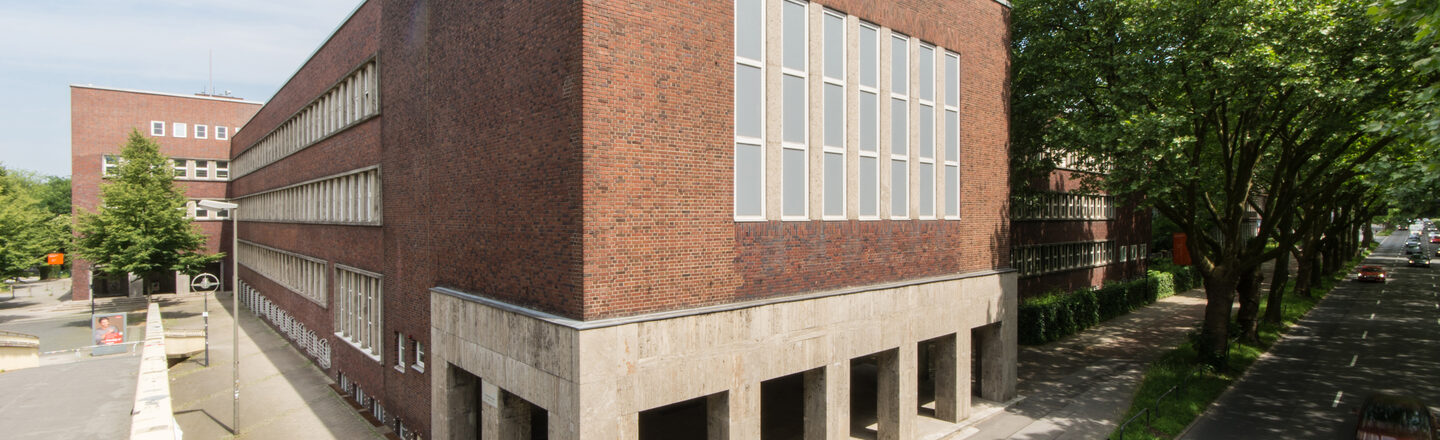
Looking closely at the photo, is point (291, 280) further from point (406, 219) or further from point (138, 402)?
point (406, 219)

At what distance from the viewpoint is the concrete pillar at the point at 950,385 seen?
1727 cm

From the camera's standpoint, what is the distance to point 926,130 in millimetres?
16875

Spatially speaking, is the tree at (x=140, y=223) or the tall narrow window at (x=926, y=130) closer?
the tall narrow window at (x=926, y=130)

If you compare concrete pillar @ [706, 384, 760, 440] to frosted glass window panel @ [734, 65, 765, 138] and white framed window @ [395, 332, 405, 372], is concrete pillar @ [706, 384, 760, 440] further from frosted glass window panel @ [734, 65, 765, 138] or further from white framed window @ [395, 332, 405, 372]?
white framed window @ [395, 332, 405, 372]

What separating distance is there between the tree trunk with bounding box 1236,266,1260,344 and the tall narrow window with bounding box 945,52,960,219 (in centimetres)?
1431

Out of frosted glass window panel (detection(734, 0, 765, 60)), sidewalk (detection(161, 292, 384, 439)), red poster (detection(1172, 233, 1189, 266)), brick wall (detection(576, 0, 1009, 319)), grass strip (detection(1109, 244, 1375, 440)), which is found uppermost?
frosted glass window panel (detection(734, 0, 765, 60))

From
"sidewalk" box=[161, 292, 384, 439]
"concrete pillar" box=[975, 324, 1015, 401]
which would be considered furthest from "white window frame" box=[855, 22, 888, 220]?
"sidewalk" box=[161, 292, 384, 439]

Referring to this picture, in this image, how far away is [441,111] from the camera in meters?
15.7

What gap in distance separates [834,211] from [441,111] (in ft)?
29.5

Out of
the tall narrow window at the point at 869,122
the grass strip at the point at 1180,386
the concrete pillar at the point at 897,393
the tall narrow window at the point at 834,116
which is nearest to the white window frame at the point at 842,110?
the tall narrow window at the point at 834,116

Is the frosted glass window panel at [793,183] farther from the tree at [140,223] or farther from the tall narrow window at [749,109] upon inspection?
the tree at [140,223]

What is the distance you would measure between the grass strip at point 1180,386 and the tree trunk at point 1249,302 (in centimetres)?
46

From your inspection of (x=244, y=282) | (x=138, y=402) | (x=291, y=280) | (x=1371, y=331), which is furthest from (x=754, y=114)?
(x=244, y=282)

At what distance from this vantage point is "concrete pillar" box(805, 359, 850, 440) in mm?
13977
